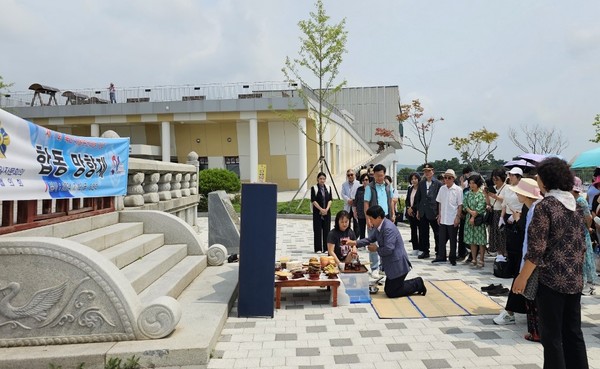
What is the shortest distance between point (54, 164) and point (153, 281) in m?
1.84

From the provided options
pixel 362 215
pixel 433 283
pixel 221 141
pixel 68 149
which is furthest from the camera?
pixel 221 141

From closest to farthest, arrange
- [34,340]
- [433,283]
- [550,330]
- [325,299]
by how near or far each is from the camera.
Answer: [550,330]
[34,340]
[325,299]
[433,283]

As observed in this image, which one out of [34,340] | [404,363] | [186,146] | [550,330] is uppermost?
[186,146]

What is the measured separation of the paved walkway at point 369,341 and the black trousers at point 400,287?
49cm

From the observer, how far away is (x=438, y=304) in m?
5.77

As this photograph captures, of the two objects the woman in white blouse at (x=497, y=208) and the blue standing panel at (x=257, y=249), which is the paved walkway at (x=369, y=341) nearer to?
the blue standing panel at (x=257, y=249)

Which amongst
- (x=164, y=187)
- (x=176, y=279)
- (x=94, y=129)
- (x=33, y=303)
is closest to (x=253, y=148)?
(x=94, y=129)

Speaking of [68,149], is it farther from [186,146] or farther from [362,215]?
[186,146]

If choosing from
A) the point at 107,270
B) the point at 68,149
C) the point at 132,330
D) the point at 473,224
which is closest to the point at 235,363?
the point at 132,330

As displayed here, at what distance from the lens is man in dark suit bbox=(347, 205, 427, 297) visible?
590 cm

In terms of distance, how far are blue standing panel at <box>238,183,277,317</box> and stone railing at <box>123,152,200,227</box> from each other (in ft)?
11.4

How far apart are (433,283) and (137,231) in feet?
15.7

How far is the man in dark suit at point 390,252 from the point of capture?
19.4ft

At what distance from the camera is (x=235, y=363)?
3.98 meters
